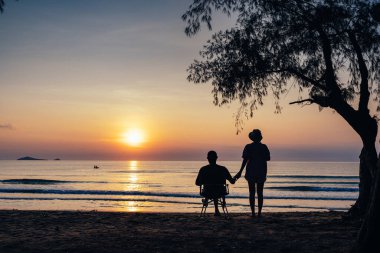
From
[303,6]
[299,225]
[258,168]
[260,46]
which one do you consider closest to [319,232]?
[299,225]

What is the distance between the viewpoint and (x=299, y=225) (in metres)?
11.8

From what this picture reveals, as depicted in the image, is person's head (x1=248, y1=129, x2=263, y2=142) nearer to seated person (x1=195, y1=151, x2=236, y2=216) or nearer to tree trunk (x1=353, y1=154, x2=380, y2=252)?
seated person (x1=195, y1=151, x2=236, y2=216)

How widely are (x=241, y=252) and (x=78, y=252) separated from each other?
3036mm

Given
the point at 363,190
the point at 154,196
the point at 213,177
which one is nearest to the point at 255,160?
the point at 213,177

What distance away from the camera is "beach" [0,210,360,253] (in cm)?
857

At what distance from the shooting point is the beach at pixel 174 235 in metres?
8.57

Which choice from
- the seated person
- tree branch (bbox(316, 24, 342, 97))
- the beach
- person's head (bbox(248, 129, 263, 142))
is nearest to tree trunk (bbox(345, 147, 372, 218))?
the beach

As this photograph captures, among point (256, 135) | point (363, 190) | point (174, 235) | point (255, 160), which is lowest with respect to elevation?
point (174, 235)

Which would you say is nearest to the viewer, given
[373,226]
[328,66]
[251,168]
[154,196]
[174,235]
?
[373,226]

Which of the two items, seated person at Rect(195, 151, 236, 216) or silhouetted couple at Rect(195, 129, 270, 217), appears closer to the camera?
silhouetted couple at Rect(195, 129, 270, 217)

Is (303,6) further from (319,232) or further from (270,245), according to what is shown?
(270,245)

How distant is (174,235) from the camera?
1006 centimetres

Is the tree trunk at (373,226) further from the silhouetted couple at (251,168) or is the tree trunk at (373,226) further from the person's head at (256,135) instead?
the person's head at (256,135)

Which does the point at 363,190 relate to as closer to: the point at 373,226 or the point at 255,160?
the point at 255,160
